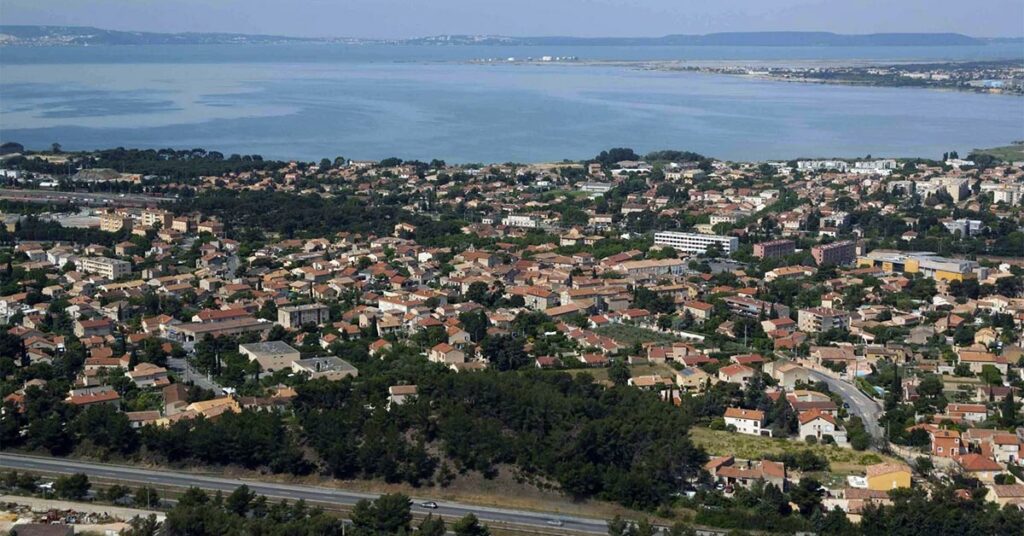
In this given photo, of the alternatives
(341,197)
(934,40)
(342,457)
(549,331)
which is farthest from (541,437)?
(934,40)

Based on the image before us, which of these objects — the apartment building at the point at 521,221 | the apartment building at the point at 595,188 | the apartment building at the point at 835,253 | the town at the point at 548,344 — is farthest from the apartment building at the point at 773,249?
the apartment building at the point at 595,188

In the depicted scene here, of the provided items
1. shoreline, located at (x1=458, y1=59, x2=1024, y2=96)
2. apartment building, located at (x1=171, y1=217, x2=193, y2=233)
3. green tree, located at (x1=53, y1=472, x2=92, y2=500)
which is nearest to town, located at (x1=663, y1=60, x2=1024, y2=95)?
shoreline, located at (x1=458, y1=59, x2=1024, y2=96)

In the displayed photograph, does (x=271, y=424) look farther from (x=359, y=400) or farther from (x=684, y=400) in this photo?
(x=684, y=400)

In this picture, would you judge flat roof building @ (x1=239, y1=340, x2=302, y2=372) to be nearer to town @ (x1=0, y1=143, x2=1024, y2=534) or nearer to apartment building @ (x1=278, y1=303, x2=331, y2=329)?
town @ (x1=0, y1=143, x2=1024, y2=534)

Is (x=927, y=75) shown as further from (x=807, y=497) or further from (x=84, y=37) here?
(x=84, y=37)

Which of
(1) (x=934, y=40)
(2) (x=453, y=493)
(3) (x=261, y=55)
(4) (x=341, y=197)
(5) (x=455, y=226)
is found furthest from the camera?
(1) (x=934, y=40)

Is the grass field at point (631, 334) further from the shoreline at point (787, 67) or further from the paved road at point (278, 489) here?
the shoreline at point (787, 67)
